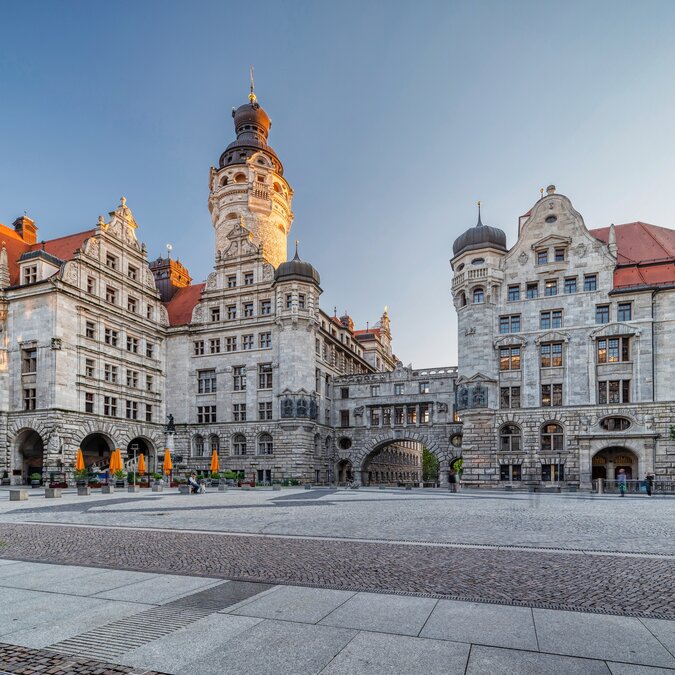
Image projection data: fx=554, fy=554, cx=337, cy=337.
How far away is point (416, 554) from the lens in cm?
1116

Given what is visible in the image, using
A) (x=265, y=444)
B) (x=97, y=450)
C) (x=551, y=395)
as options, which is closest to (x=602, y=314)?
(x=551, y=395)

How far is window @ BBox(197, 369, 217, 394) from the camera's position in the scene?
57.5m

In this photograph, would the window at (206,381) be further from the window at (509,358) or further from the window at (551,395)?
the window at (551,395)

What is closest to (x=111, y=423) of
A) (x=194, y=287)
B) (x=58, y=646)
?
(x=194, y=287)

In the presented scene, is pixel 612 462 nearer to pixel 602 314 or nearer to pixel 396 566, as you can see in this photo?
pixel 602 314

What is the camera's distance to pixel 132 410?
175 feet

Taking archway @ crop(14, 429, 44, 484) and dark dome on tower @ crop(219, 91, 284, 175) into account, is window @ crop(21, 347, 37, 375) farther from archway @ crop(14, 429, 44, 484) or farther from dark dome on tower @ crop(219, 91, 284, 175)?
dark dome on tower @ crop(219, 91, 284, 175)

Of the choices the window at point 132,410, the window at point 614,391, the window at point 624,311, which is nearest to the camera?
the window at point 614,391

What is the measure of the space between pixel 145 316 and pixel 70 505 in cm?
3486

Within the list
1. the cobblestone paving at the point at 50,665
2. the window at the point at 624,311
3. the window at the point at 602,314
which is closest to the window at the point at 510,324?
the window at the point at 602,314

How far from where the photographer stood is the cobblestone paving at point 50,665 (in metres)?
5.17

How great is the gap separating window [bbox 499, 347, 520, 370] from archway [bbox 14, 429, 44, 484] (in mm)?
39640

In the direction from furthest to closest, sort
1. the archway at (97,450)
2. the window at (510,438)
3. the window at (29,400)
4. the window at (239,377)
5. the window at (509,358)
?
the window at (239,377)
the archway at (97,450)
the window at (509,358)
the window at (510,438)
the window at (29,400)

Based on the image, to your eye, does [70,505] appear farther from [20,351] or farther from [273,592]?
[20,351]
